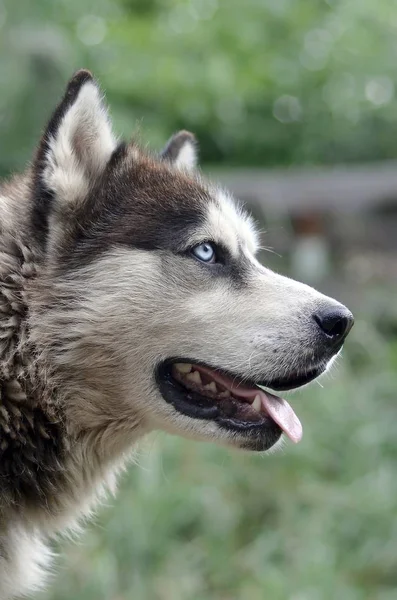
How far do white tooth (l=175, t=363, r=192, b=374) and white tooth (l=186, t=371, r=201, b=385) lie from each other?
0.8 inches

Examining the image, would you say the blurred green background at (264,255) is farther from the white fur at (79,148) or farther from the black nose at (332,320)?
the white fur at (79,148)

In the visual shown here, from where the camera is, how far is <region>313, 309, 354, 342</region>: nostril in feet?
9.36

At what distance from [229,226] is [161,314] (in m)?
0.53

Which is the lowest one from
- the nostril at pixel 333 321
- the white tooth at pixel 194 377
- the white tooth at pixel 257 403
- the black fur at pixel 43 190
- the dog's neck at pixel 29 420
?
the dog's neck at pixel 29 420

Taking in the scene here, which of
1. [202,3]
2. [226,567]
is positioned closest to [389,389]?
[226,567]

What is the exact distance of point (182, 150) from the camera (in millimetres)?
3771

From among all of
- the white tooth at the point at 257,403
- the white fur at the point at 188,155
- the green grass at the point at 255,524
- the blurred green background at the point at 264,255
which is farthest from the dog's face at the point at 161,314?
the green grass at the point at 255,524

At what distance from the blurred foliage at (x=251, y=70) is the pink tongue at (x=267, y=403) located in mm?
5113

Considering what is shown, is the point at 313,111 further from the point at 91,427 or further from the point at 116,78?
the point at 91,427

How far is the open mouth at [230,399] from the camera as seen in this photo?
2871mm

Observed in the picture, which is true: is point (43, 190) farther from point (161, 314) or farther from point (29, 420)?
point (29, 420)

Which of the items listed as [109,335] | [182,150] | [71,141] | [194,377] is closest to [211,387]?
[194,377]

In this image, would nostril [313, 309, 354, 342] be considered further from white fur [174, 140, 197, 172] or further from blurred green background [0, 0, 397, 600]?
white fur [174, 140, 197, 172]

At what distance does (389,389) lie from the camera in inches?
270
